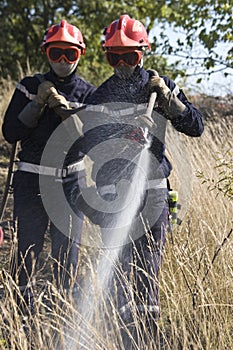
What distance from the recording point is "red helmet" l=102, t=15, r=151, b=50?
3.51 m

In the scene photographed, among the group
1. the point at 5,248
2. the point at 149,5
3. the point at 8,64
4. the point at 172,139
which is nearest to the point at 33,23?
the point at 8,64

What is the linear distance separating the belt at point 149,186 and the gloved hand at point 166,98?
15.0 inches

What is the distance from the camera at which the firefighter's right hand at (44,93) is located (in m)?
3.56

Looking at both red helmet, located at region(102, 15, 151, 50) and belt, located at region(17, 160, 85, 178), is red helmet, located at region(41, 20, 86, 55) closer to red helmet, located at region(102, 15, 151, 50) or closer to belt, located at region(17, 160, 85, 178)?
red helmet, located at region(102, 15, 151, 50)

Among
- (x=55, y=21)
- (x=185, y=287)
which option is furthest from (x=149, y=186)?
(x=55, y=21)

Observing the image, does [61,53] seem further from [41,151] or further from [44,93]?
[41,151]

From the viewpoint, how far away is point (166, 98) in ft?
11.2

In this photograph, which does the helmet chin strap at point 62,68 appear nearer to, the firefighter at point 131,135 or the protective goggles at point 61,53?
the protective goggles at point 61,53

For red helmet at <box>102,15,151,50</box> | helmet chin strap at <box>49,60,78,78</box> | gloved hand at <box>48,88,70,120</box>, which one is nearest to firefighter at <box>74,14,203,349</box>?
red helmet at <box>102,15,151,50</box>

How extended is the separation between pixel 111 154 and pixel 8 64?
11.2 meters

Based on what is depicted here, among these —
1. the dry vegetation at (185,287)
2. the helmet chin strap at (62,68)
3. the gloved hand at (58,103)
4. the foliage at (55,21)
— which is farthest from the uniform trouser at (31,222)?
the foliage at (55,21)

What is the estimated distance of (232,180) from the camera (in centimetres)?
311

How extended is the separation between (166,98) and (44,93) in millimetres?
718

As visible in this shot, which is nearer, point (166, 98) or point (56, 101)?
point (166, 98)
